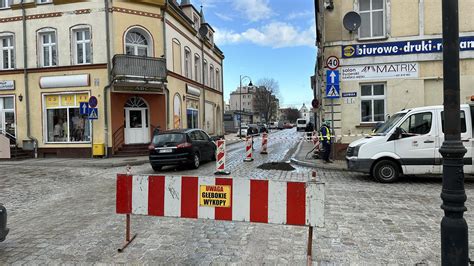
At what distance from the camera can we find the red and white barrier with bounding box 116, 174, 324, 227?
430cm

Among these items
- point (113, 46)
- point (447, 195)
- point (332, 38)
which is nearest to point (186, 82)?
point (113, 46)

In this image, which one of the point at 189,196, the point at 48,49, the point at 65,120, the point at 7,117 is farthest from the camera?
the point at 7,117

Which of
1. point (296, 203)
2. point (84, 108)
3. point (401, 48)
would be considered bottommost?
point (296, 203)

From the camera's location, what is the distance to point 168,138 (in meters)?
13.9

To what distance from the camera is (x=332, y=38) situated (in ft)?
50.1

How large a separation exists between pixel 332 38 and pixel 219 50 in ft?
78.9

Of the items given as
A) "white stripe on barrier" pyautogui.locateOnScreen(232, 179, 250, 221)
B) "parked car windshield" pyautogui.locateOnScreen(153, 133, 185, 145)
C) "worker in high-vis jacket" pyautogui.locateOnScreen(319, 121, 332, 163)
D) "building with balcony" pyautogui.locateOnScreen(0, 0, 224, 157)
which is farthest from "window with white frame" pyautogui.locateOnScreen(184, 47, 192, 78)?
"white stripe on barrier" pyautogui.locateOnScreen(232, 179, 250, 221)

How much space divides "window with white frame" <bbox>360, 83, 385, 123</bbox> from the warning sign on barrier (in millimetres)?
11921

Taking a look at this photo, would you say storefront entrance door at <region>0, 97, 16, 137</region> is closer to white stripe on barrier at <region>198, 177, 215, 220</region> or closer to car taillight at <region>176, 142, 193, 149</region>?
car taillight at <region>176, 142, 193, 149</region>

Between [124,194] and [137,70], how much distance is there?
51.1ft

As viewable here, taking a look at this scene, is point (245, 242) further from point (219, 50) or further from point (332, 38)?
point (219, 50)

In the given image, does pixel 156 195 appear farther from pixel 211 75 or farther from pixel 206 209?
pixel 211 75

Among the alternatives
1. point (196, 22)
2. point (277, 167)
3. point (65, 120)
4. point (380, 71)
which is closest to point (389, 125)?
point (277, 167)

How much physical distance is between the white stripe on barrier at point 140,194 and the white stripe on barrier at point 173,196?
0.32 m
